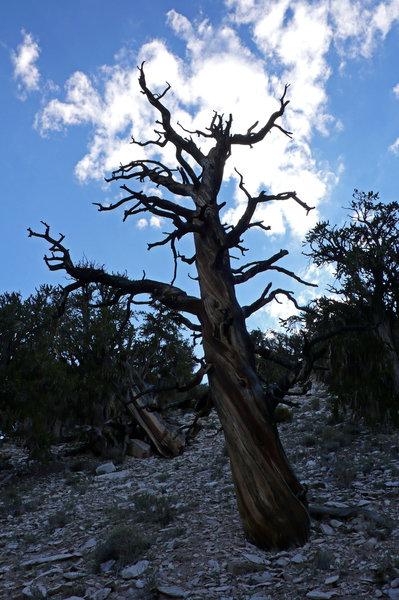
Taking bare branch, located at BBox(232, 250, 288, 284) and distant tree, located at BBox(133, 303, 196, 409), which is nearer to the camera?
bare branch, located at BBox(232, 250, 288, 284)

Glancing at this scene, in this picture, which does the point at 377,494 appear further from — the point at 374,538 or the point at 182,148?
the point at 182,148

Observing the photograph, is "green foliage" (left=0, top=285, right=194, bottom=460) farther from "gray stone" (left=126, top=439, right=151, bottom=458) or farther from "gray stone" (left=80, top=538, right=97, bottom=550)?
"gray stone" (left=80, top=538, right=97, bottom=550)

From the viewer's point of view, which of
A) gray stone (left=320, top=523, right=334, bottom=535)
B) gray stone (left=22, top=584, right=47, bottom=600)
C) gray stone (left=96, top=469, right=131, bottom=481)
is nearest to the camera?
gray stone (left=22, top=584, right=47, bottom=600)

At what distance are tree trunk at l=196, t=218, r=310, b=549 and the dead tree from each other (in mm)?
12

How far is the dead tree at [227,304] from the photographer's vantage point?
5.18 meters

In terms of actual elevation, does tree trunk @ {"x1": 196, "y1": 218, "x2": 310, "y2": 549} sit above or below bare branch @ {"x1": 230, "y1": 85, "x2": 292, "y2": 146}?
below

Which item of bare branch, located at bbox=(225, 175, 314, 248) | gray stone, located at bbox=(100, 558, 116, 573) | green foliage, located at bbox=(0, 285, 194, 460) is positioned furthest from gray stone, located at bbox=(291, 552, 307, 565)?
green foliage, located at bbox=(0, 285, 194, 460)

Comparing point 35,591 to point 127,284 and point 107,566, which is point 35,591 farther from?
point 127,284

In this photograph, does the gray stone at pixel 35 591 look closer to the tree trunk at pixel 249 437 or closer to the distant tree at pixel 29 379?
the tree trunk at pixel 249 437

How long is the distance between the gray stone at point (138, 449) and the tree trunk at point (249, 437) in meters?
8.66

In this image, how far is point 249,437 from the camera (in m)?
5.32

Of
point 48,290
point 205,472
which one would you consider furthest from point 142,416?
point 48,290

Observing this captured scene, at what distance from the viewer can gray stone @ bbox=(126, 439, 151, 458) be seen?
44.3 ft

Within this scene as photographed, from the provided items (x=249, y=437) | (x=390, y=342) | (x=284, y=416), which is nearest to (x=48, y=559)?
(x=249, y=437)
